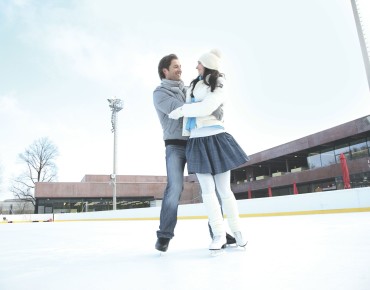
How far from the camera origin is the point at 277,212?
7.05 meters

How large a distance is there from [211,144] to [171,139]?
32cm

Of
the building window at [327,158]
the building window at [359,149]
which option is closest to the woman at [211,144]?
the building window at [359,149]

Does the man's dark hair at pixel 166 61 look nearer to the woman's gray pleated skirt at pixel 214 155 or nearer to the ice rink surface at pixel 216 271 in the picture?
the woman's gray pleated skirt at pixel 214 155

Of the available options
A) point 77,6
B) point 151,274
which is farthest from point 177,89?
point 77,6

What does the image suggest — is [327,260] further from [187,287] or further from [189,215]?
[189,215]

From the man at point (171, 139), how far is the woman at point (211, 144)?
0.12 m

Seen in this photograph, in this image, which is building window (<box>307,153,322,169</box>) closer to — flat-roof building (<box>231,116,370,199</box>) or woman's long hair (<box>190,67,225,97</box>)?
flat-roof building (<box>231,116,370,199</box>)

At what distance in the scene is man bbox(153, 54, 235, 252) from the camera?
1896 millimetres

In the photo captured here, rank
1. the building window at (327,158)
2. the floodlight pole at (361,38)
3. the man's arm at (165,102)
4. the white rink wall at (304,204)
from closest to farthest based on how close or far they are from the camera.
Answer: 1. the man's arm at (165,102)
2. the white rink wall at (304,204)
3. the floodlight pole at (361,38)
4. the building window at (327,158)

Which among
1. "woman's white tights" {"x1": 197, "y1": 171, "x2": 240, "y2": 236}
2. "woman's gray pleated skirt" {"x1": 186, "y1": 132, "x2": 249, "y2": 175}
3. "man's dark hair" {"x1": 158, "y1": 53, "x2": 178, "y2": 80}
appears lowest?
"woman's white tights" {"x1": 197, "y1": 171, "x2": 240, "y2": 236}

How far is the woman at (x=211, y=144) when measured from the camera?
5.87 ft

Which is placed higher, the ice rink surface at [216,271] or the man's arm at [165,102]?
the man's arm at [165,102]

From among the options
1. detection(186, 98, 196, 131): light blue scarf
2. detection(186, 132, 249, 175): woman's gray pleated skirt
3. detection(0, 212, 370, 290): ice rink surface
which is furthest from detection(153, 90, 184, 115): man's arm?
detection(0, 212, 370, 290): ice rink surface

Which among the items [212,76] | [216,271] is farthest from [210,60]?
[216,271]
